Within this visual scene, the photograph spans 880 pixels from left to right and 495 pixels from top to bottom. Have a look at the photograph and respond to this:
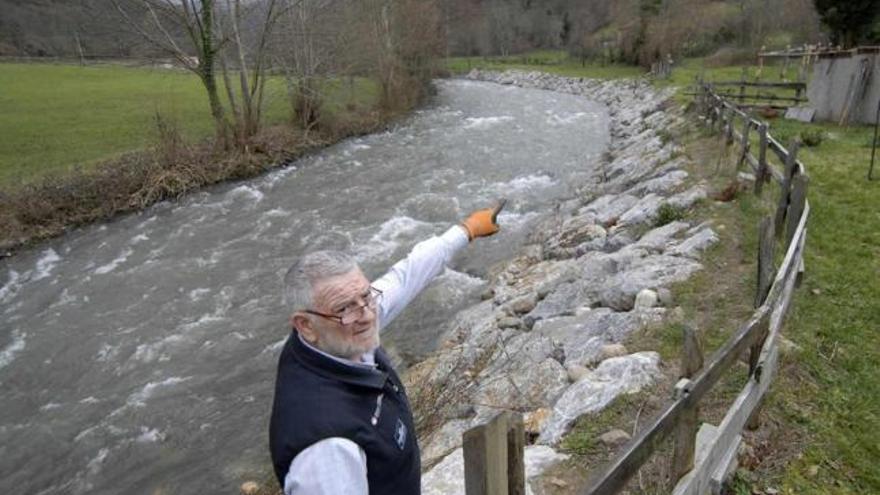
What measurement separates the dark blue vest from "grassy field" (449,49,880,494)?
2578 mm

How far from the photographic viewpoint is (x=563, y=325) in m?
7.13

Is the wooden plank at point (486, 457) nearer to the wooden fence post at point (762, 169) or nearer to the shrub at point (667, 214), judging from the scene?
the shrub at point (667, 214)

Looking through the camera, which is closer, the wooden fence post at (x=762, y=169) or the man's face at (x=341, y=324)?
the man's face at (x=341, y=324)

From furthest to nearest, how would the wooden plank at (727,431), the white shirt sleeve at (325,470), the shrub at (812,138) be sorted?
1. the shrub at (812,138)
2. the wooden plank at (727,431)
3. the white shirt sleeve at (325,470)

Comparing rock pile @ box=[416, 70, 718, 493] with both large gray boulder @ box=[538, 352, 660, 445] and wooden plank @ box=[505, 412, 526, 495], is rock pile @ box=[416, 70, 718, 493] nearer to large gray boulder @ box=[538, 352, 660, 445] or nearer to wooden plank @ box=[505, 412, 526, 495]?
large gray boulder @ box=[538, 352, 660, 445]

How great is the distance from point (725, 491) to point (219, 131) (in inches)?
778

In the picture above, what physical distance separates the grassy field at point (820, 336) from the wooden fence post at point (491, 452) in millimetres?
2325

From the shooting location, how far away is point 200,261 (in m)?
12.8

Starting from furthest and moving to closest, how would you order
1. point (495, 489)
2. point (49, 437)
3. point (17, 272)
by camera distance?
point (17, 272), point (49, 437), point (495, 489)

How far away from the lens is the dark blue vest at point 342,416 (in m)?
1.98

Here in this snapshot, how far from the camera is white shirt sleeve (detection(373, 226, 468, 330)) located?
136 inches

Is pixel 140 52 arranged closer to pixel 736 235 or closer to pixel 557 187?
pixel 557 187

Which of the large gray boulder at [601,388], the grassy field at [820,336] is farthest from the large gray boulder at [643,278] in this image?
the large gray boulder at [601,388]

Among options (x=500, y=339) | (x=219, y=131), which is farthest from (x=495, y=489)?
(x=219, y=131)
